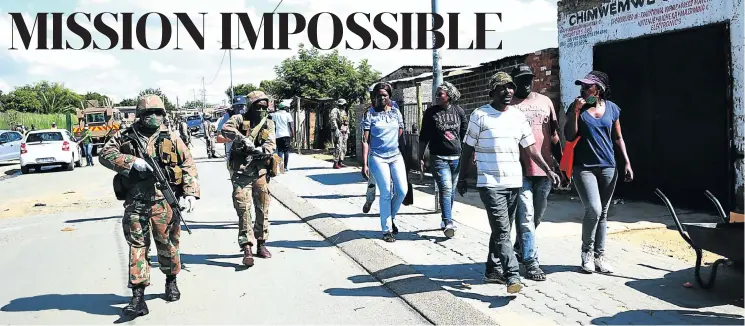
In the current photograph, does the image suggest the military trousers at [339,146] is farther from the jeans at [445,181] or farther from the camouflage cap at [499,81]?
the camouflage cap at [499,81]

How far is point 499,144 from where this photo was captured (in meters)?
4.97

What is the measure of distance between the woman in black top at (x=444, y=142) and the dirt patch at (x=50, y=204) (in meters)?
7.15

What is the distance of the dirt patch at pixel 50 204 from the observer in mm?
11648

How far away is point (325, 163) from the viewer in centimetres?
1884

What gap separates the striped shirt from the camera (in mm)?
4945

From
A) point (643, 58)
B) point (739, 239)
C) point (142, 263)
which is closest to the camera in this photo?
point (739, 239)

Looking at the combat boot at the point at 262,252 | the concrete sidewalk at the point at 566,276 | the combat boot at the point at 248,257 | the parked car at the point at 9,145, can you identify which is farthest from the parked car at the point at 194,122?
the combat boot at the point at 248,257

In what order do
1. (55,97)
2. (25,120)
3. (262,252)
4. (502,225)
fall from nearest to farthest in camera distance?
(502,225), (262,252), (25,120), (55,97)

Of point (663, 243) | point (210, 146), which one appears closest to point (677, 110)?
point (663, 243)

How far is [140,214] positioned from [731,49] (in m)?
6.48

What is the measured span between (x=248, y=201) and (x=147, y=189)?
151 cm

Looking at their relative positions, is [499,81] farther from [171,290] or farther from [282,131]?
[282,131]

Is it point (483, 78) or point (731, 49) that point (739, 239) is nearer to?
point (731, 49)

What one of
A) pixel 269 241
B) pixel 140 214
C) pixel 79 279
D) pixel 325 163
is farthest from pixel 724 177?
pixel 325 163
